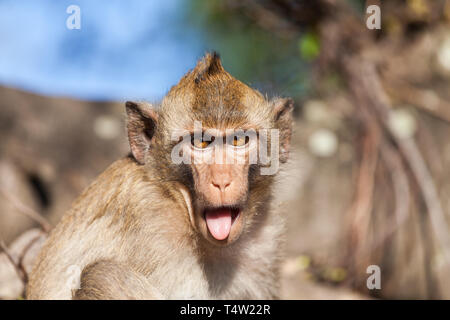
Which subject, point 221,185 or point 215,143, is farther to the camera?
point 215,143

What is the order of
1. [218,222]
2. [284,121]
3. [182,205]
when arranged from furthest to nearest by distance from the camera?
[284,121] → [182,205] → [218,222]

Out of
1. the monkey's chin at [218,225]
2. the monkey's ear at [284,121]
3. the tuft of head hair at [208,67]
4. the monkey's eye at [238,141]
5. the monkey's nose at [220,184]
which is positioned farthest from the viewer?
the monkey's ear at [284,121]

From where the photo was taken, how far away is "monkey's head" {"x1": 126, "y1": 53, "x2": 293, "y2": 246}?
8.87 ft

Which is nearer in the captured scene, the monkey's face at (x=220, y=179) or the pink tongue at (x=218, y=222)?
the monkey's face at (x=220, y=179)

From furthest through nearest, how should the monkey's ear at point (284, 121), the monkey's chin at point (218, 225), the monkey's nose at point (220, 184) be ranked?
the monkey's ear at point (284, 121) → the monkey's chin at point (218, 225) → the monkey's nose at point (220, 184)

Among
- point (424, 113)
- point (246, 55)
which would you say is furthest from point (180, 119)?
point (246, 55)

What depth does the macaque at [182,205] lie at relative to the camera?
9.11 ft

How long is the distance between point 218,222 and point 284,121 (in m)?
0.94

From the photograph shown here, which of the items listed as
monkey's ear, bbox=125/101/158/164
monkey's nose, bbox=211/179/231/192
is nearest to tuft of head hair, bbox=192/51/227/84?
monkey's ear, bbox=125/101/158/164

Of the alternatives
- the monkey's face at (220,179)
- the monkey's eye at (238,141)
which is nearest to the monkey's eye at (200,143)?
the monkey's face at (220,179)

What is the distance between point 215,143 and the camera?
9.28 ft

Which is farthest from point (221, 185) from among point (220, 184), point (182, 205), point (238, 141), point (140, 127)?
point (140, 127)

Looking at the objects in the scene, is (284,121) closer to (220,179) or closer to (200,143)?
(200,143)

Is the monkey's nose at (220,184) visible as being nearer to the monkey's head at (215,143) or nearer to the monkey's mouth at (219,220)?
the monkey's head at (215,143)
